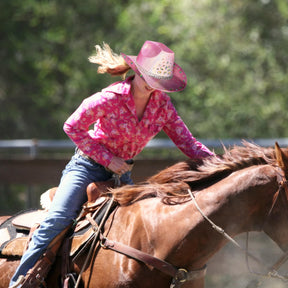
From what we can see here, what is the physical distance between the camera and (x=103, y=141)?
3.48m

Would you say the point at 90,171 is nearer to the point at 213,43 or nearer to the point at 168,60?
the point at 168,60

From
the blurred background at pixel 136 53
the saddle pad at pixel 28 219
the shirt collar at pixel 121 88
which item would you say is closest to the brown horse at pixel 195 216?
the saddle pad at pixel 28 219

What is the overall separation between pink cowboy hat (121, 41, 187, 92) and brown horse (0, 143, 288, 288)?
0.52m

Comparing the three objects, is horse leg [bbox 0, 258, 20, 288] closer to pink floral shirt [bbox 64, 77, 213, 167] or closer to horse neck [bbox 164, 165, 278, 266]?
pink floral shirt [bbox 64, 77, 213, 167]

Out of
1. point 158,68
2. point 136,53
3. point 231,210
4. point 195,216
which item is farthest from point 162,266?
point 136,53

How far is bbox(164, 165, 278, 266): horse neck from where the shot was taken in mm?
2998

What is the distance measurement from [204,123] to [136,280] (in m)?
11.1

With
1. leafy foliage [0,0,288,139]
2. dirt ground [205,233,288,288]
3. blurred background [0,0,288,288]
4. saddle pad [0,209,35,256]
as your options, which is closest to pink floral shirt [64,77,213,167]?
saddle pad [0,209,35,256]

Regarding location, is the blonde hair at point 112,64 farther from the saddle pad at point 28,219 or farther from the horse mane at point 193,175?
the saddle pad at point 28,219

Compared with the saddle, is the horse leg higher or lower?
lower

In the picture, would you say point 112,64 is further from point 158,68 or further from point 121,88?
point 158,68

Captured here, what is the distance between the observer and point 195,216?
3.10m

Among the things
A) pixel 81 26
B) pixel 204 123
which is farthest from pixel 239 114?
pixel 81 26

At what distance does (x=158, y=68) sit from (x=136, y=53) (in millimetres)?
9614
